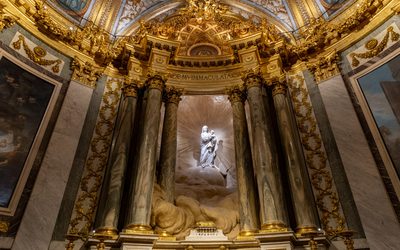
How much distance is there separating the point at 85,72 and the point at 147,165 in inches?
160

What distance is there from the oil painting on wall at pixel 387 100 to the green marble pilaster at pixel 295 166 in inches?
83.6

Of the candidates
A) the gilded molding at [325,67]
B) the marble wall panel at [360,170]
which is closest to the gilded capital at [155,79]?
the gilded molding at [325,67]

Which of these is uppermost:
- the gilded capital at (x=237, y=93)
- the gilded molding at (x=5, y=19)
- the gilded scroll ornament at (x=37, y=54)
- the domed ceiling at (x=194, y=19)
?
the domed ceiling at (x=194, y=19)

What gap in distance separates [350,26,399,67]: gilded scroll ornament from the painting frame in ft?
1.19

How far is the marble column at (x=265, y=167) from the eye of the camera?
7.04 meters

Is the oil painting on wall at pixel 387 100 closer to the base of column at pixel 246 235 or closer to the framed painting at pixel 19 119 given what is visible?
the base of column at pixel 246 235

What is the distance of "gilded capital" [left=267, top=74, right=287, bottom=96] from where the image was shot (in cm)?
926

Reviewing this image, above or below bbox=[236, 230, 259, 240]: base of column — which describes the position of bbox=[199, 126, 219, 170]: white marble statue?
above

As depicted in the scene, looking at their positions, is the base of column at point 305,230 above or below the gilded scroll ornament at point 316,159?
below

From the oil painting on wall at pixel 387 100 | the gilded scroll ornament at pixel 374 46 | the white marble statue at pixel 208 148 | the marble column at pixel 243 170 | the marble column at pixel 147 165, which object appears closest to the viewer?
the marble column at pixel 147 165

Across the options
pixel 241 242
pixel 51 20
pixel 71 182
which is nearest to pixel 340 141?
pixel 241 242

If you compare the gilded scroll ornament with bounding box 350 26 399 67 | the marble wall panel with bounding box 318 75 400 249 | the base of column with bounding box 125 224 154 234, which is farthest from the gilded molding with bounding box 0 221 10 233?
the gilded scroll ornament with bounding box 350 26 399 67

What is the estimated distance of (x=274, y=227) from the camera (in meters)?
6.82

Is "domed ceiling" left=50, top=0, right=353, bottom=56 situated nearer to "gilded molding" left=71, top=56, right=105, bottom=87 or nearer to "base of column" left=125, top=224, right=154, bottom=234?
"gilded molding" left=71, top=56, right=105, bottom=87
